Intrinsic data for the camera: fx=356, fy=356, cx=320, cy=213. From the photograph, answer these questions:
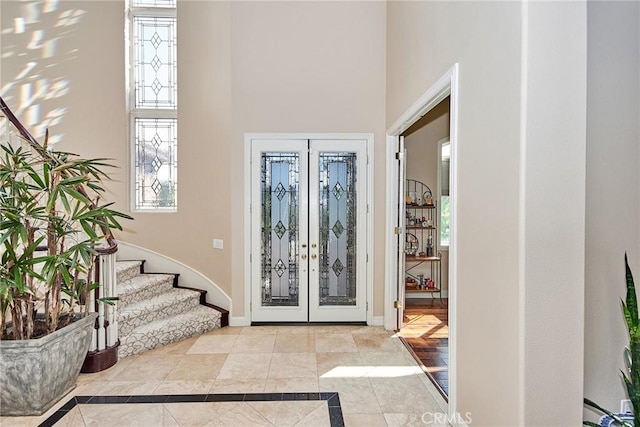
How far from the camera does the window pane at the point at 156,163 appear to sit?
4973mm

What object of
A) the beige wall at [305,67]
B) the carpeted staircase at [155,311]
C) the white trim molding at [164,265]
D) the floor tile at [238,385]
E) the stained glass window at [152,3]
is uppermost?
the stained glass window at [152,3]

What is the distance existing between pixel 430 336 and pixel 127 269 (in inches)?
144

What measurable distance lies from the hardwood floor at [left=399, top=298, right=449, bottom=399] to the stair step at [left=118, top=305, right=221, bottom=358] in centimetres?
229

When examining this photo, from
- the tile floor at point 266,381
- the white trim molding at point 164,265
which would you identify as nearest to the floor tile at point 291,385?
the tile floor at point 266,381

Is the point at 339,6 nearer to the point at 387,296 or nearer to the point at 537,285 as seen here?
the point at 387,296

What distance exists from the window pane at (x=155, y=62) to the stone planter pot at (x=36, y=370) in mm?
3407

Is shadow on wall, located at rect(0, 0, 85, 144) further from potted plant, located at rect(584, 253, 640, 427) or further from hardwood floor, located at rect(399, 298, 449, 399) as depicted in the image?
potted plant, located at rect(584, 253, 640, 427)

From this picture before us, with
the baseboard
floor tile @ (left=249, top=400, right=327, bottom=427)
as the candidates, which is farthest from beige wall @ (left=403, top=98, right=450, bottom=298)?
floor tile @ (left=249, top=400, right=327, bottom=427)

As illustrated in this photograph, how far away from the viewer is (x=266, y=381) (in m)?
3.03

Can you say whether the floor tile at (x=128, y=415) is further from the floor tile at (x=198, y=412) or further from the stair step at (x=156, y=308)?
the stair step at (x=156, y=308)

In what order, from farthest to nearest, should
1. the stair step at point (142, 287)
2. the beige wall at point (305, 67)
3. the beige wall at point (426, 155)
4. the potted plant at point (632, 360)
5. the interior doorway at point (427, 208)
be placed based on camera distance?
1. the beige wall at point (426, 155)
2. the interior doorway at point (427, 208)
3. the beige wall at point (305, 67)
4. the stair step at point (142, 287)
5. the potted plant at point (632, 360)

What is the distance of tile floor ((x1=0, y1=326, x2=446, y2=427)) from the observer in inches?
98.6

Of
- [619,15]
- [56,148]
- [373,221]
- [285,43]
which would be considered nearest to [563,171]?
[619,15]

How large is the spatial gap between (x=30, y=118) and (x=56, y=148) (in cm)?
48
